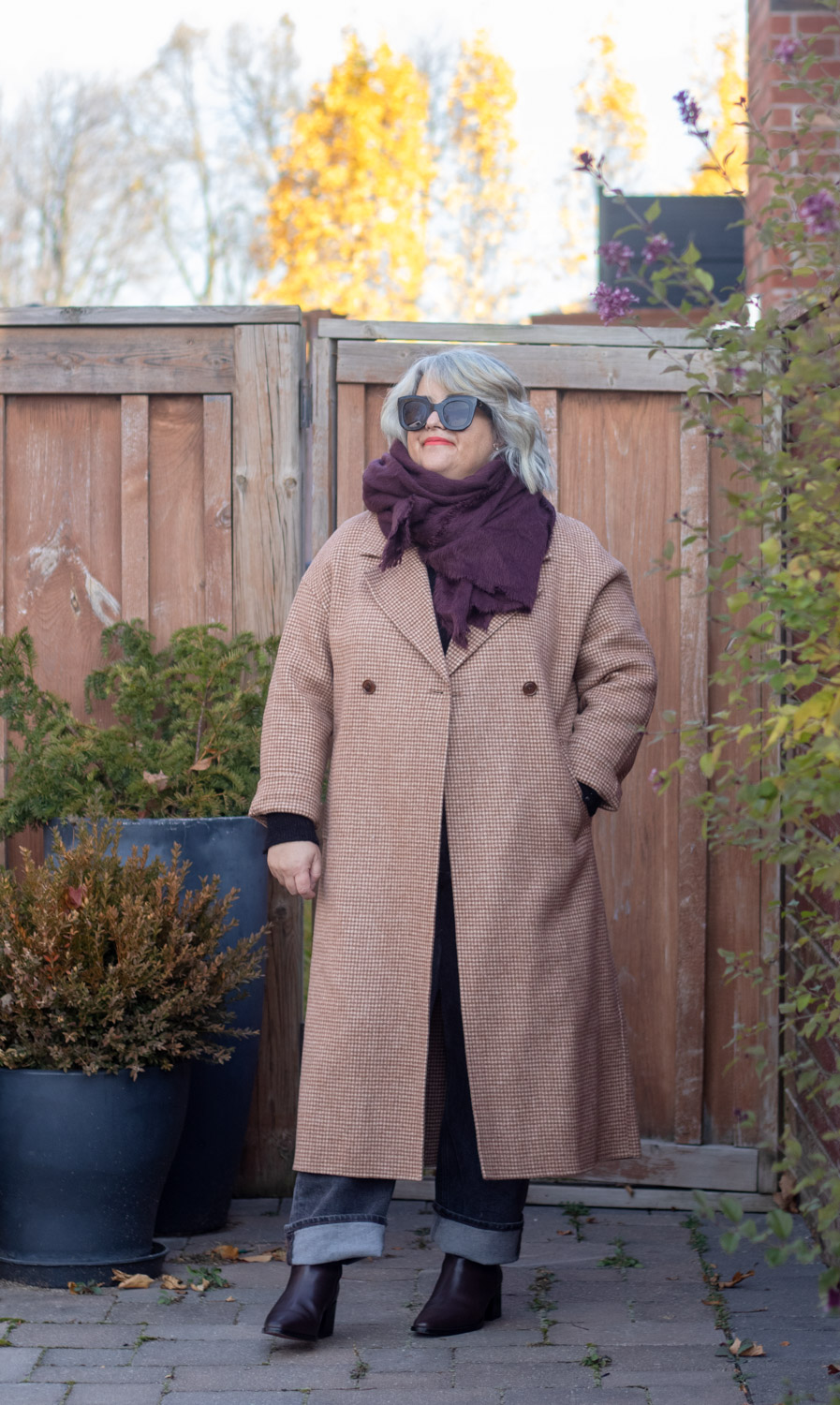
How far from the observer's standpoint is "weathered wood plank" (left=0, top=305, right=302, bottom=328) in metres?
4.06

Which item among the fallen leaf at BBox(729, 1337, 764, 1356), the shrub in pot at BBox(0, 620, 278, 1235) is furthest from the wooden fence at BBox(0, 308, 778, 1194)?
the fallen leaf at BBox(729, 1337, 764, 1356)

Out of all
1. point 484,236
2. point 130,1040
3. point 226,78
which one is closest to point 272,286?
point 484,236

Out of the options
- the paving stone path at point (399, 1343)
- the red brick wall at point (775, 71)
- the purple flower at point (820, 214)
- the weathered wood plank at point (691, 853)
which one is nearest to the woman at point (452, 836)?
the paving stone path at point (399, 1343)

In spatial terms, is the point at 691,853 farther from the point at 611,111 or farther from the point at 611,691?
the point at 611,111

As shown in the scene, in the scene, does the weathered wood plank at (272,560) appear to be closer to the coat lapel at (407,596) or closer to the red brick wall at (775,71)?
the coat lapel at (407,596)

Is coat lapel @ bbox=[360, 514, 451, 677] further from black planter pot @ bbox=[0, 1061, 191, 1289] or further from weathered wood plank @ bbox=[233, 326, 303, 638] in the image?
black planter pot @ bbox=[0, 1061, 191, 1289]

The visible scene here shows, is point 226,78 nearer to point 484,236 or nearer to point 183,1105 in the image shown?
point 484,236

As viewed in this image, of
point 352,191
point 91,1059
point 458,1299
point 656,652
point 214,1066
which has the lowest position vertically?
point 458,1299

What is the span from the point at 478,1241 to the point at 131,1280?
79cm

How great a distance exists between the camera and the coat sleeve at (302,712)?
3.09 metres

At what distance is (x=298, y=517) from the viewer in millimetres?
4098

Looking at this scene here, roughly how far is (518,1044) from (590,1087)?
0.80ft

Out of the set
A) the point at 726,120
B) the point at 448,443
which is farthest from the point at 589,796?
the point at 726,120

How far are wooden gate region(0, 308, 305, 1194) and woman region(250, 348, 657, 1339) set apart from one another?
→ 0.88 meters
